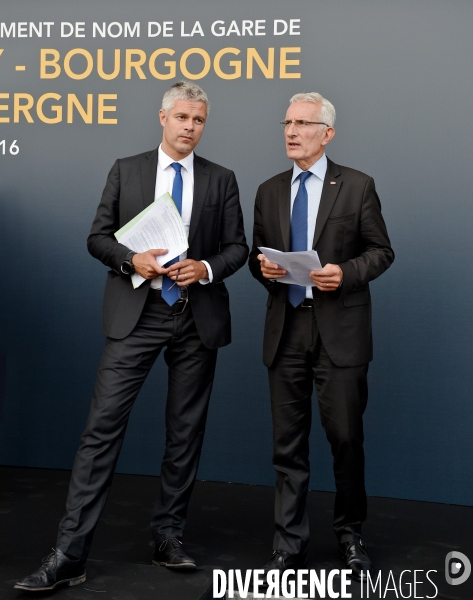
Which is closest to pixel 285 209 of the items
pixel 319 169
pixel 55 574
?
pixel 319 169

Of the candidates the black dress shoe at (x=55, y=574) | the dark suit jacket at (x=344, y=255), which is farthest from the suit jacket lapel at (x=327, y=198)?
the black dress shoe at (x=55, y=574)

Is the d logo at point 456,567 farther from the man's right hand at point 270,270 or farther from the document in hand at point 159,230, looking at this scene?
the document in hand at point 159,230

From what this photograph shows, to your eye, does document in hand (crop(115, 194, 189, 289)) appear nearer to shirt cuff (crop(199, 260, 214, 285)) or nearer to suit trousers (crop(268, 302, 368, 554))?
shirt cuff (crop(199, 260, 214, 285))

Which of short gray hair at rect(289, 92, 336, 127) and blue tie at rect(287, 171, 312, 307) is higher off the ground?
short gray hair at rect(289, 92, 336, 127)

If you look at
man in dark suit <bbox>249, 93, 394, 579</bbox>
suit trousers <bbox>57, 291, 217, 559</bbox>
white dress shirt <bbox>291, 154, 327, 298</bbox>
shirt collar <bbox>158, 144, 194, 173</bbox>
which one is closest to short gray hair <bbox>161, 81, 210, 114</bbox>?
shirt collar <bbox>158, 144, 194, 173</bbox>

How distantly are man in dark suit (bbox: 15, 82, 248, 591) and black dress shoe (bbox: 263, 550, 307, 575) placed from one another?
322mm

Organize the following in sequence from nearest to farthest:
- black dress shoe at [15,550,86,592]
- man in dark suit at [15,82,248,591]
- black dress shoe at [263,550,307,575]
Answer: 1. black dress shoe at [15,550,86,592]
2. man in dark suit at [15,82,248,591]
3. black dress shoe at [263,550,307,575]

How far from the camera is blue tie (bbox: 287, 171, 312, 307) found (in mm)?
3031

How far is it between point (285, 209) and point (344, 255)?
0.30 meters

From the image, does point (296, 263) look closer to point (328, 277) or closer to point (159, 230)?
point (328, 277)

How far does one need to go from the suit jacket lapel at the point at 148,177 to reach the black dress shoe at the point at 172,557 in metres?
1.33

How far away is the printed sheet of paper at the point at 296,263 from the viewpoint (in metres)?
2.75

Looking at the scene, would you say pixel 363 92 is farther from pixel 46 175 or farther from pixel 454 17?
pixel 46 175

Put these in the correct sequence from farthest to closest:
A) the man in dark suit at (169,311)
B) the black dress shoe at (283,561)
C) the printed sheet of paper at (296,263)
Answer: the black dress shoe at (283,561)
the man in dark suit at (169,311)
the printed sheet of paper at (296,263)
